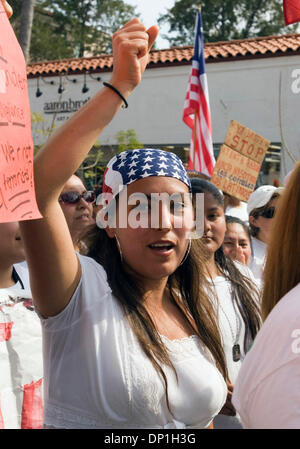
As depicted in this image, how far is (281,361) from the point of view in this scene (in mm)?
1219

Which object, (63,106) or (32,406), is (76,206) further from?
(63,106)

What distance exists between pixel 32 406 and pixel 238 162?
3.86 metres

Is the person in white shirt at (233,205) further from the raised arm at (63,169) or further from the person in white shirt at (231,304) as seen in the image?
the raised arm at (63,169)

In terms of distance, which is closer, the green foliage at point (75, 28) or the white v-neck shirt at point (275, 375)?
the white v-neck shirt at point (275, 375)

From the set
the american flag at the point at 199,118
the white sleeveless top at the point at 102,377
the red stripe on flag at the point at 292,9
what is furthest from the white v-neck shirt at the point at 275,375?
the american flag at the point at 199,118

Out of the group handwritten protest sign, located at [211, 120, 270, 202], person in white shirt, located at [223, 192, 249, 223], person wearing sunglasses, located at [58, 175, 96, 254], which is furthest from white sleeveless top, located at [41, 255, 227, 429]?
person in white shirt, located at [223, 192, 249, 223]

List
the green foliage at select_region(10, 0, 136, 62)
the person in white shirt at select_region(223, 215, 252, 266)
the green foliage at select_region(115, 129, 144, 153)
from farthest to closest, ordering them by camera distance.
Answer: the green foliage at select_region(10, 0, 136, 62) → the green foliage at select_region(115, 129, 144, 153) → the person in white shirt at select_region(223, 215, 252, 266)

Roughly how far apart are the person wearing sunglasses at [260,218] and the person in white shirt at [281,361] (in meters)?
2.85

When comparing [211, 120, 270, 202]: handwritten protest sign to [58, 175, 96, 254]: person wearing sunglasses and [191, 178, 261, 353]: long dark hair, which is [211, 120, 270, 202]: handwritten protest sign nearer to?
[58, 175, 96, 254]: person wearing sunglasses

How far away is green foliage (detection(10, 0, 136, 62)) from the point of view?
31203 millimetres

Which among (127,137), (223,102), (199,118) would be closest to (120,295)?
(199,118)

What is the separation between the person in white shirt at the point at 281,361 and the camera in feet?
3.92

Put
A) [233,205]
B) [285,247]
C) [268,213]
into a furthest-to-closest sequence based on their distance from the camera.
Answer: [233,205], [268,213], [285,247]

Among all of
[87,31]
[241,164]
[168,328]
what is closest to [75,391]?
[168,328]
